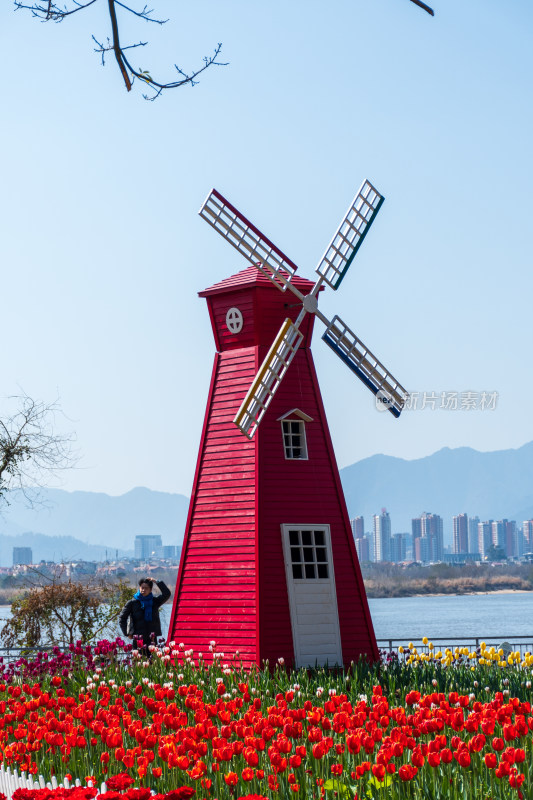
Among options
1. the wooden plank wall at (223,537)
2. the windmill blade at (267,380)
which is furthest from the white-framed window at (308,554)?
the windmill blade at (267,380)

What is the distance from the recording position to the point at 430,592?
538ft

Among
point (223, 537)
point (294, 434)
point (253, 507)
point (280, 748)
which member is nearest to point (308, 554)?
point (253, 507)

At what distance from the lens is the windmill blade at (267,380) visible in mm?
16422

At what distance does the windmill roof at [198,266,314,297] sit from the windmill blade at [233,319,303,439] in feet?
3.01

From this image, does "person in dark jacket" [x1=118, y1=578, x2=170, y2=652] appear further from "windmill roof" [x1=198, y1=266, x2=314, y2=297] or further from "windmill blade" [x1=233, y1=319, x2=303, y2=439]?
"windmill roof" [x1=198, y1=266, x2=314, y2=297]

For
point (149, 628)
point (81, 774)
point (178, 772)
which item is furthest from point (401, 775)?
point (149, 628)

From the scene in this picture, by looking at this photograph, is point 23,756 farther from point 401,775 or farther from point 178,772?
point 401,775

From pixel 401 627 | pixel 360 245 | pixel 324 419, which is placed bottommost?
pixel 401 627

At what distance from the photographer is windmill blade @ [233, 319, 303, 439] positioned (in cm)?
1642

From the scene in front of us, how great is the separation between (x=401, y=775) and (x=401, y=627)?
67.5m

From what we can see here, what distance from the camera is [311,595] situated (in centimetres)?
1661

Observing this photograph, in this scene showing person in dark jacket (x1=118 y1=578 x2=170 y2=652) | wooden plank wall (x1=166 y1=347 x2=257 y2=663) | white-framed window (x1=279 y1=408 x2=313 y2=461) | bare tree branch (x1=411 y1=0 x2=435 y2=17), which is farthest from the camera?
white-framed window (x1=279 y1=408 x2=313 y2=461)

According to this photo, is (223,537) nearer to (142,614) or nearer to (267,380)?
(142,614)

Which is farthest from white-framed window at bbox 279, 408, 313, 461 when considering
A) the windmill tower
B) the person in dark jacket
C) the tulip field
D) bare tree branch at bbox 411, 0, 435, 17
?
bare tree branch at bbox 411, 0, 435, 17
